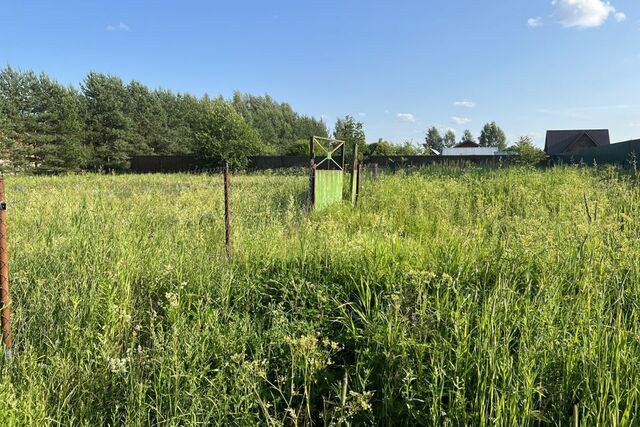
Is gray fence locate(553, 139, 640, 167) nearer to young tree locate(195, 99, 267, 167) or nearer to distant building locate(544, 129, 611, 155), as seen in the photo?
young tree locate(195, 99, 267, 167)

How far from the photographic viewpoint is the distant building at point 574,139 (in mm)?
47719

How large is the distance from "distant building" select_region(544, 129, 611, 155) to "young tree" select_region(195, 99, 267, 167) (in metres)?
37.9

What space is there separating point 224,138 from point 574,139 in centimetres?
4466

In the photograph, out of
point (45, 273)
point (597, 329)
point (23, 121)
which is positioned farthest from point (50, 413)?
point (23, 121)

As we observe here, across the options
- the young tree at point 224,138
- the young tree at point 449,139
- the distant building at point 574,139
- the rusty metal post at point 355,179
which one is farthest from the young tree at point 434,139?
the rusty metal post at point 355,179

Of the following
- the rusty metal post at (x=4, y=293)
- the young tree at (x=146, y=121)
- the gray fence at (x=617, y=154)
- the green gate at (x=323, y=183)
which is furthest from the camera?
the young tree at (x=146, y=121)

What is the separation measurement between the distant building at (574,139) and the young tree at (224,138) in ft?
124

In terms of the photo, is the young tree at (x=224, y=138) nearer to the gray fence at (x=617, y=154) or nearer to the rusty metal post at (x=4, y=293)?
the gray fence at (x=617, y=154)

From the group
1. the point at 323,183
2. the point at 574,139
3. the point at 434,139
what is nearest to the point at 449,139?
the point at 434,139

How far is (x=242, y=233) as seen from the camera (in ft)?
13.6

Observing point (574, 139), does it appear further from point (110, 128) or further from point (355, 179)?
point (110, 128)

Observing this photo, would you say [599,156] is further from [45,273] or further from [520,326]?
[45,273]

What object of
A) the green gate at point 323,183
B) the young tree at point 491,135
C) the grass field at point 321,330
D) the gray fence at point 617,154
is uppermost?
the young tree at point 491,135

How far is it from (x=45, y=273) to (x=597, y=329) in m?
3.84
